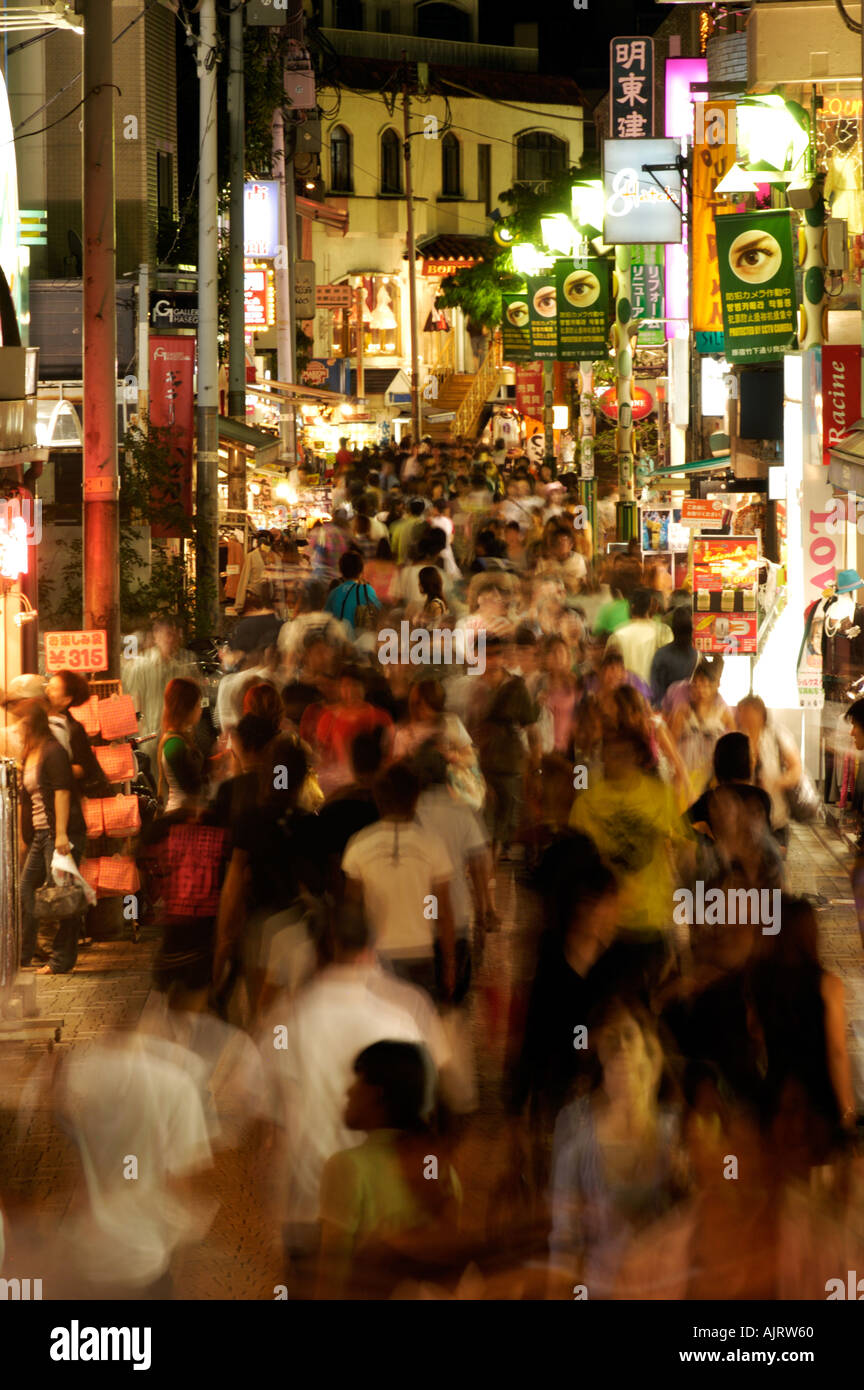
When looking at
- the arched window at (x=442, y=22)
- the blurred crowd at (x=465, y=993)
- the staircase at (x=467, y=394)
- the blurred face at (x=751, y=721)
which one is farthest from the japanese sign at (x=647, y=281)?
the arched window at (x=442, y=22)

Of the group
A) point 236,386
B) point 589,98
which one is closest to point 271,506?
point 236,386

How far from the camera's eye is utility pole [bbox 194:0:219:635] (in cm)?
1928

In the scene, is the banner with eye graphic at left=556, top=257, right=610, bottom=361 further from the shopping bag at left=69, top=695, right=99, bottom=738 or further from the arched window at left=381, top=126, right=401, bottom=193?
the arched window at left=381, top=126, right=401, bottom=193

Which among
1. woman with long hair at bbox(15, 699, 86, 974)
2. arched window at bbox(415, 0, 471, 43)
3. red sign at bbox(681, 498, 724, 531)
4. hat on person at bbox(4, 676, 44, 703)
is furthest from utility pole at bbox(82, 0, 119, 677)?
arched window at bbox(415, 0, 471, 43)

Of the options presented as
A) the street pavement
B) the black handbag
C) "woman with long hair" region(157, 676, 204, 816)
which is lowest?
the street pavement

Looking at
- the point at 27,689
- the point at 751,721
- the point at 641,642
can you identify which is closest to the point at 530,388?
the point at 641,642

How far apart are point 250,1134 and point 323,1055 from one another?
2.10 meters

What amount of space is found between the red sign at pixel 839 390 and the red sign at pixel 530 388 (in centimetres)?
3443

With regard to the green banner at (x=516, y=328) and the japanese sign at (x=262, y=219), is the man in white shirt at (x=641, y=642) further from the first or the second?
the green banner at (x=516, y=328)

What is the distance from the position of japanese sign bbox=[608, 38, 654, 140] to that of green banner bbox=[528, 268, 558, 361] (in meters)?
7.58

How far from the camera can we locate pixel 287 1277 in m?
5.20

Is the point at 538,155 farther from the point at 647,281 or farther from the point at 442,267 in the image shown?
the point at 647,281

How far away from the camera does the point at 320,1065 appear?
5305 mm

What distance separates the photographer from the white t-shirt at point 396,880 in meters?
7.02
